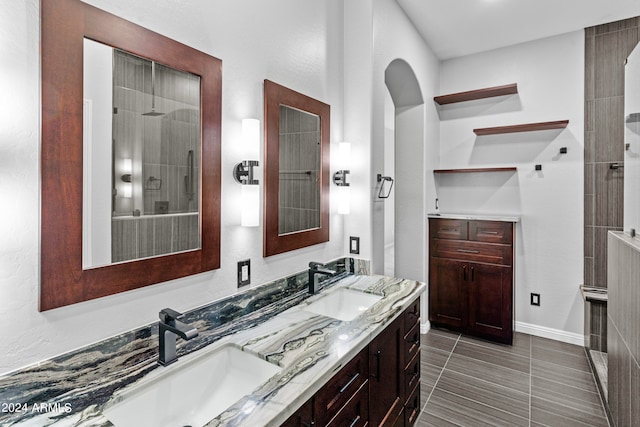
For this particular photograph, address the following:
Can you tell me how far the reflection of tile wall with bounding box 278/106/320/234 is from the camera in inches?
72.1

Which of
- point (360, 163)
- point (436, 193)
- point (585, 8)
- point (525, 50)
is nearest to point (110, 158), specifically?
point (360, 163)

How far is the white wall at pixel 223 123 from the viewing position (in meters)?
0.88

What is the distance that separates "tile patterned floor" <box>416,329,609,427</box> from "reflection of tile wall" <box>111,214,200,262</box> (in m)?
1.90

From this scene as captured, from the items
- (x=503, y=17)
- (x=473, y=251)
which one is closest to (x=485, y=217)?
(x=473, y=251)

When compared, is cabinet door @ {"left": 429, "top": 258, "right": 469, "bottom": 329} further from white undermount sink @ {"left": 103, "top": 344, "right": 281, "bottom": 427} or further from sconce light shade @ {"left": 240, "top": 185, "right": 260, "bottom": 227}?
white undermount sink @ {"left": 103, "top": 344, "right": 281, "bottom": 427}

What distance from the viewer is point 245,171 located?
152cm

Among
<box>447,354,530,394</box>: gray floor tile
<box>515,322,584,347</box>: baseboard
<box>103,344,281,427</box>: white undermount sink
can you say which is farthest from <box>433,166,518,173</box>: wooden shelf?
<box>103,344,281,427</box>: white undermount sink

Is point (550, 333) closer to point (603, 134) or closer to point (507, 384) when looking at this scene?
point (507, 384)

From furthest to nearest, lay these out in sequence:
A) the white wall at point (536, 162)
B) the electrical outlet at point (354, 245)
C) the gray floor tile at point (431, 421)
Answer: the white wall at point (536, 162)
the electrical outlet at point (354, 245)
the gray floor tile at point (431, 421)

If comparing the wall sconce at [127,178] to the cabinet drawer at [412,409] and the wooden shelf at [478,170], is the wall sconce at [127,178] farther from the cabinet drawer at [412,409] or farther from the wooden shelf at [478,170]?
the wooden shelf at [478,170]

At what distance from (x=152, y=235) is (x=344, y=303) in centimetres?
121

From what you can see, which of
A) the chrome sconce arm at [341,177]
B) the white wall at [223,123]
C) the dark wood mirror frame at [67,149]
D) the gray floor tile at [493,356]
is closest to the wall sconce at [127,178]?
the dark wood mirror frame at [67,149]

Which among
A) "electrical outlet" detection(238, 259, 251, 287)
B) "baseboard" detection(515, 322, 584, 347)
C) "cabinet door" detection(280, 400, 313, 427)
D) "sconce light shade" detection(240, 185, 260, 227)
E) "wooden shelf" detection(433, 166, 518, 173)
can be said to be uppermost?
"wooden shelf" detection(433, 166, 518, 173)

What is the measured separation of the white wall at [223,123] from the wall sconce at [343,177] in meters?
Answer: 0.08
